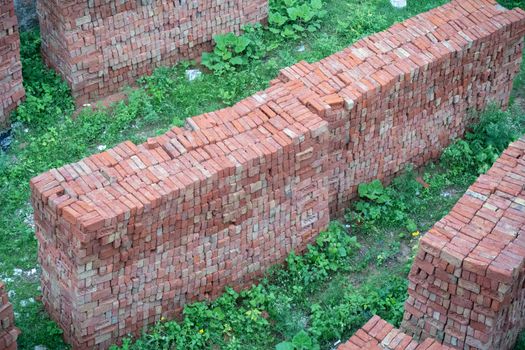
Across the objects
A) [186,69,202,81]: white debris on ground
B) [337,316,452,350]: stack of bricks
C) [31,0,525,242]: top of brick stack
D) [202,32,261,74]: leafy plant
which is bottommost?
[337,316,452,350]: stack of bricks

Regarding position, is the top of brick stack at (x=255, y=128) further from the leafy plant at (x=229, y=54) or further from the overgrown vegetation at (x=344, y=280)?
the leafy plant at (x=229, y=54)

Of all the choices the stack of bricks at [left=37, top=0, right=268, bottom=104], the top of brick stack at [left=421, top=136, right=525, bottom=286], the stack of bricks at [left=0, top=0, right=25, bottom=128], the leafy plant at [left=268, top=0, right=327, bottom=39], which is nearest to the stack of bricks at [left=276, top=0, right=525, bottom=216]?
the top of brick stack at [left=421, top=136, right=525, bottom=286]

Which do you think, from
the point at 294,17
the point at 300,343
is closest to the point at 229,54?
the point at 294,17

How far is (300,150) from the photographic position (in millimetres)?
9258

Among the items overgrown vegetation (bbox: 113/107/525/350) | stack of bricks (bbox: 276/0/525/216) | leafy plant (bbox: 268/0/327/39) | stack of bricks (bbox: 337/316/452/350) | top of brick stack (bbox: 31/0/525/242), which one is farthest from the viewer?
leafy plant (bbox: 268/0/327/39)

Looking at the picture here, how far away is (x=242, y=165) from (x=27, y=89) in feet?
11.6

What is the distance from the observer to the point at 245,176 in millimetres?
8945

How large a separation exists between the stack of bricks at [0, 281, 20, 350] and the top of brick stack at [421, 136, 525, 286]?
3389mm

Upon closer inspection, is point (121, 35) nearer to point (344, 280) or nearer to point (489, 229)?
point (344, 280)

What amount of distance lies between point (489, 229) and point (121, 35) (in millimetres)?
4916

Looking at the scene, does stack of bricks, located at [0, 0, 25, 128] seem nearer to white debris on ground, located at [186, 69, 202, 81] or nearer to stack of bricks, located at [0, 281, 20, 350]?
white debris on ground, located at [186, 69, 202, 81]

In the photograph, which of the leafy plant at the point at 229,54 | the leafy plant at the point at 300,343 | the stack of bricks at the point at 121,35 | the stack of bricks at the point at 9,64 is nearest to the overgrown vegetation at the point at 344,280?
the leafy plant at the point at 300,343

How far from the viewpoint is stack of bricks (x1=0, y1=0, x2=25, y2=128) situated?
34.8 ft

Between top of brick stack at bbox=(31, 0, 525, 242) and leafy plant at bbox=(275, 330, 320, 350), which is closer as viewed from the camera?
top of brick stack at bbox=(31, 0, 525, 242)
